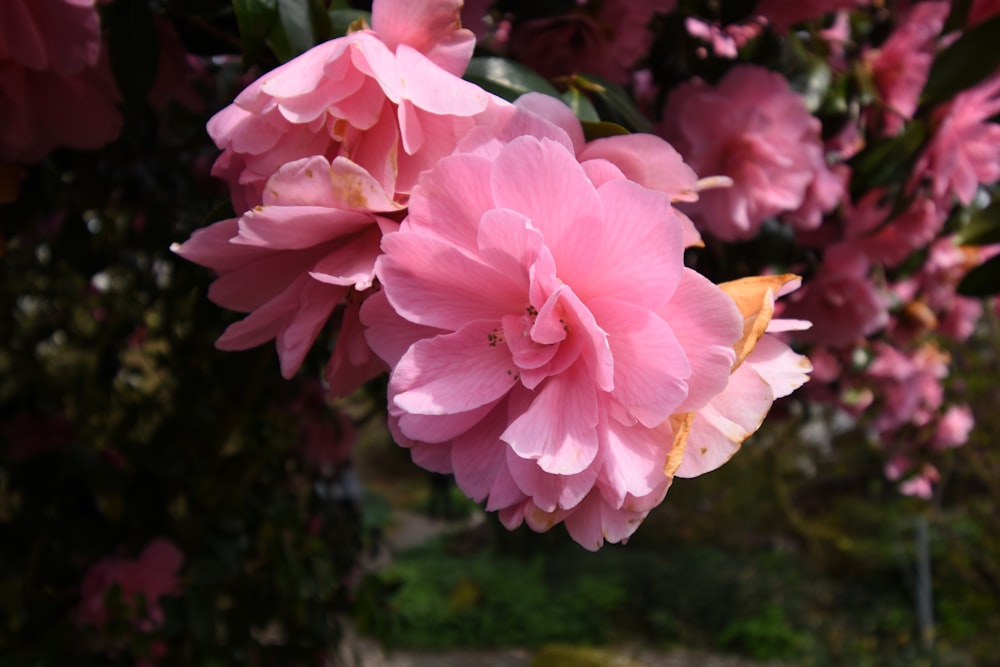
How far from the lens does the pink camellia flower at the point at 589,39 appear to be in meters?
0.67

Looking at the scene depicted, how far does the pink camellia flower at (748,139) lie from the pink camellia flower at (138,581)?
2.59 ft

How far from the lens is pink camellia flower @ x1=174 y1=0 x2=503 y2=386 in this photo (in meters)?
0.35

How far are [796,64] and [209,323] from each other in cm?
72

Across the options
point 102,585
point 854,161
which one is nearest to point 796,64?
point 854,161

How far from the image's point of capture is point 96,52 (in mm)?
535

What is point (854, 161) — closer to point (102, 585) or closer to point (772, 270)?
point (772, 270)

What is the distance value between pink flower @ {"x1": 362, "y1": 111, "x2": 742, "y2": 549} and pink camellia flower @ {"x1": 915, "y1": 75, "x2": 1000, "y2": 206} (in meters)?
0.68

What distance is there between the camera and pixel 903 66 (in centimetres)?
96

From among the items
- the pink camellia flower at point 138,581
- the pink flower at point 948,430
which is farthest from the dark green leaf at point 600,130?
the pink flower at point 948,430

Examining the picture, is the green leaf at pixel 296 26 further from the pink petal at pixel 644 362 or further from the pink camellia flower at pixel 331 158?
the pink petal at pixel 644 362

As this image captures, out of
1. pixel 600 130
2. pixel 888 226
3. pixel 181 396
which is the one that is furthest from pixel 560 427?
pixel 181 396

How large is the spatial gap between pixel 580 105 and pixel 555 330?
0.55ft

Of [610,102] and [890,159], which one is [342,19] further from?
[890,159]

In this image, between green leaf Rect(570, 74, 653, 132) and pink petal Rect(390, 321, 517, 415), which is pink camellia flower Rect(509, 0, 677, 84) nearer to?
green leaf Rect(570, 74, 653, 132)
